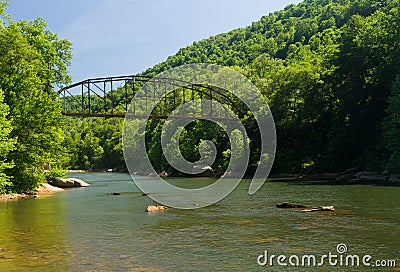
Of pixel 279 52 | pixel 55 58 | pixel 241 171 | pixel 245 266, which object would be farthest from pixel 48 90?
pixel 279 52

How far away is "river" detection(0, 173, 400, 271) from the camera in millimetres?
15734

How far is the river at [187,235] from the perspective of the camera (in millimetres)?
15734

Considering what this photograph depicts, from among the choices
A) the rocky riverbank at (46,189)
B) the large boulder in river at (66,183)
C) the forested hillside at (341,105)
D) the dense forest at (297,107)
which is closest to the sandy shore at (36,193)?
the rocky riverbank at (46,189)

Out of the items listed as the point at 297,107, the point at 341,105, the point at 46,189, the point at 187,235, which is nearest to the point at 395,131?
the point at 341,105

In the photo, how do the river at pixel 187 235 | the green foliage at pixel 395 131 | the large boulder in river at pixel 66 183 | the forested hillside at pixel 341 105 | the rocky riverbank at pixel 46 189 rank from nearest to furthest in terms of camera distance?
1. the river at pixel 187 235
2. the rocky riverbank at pixel 46 189
3. the green foliage at pixel 395 131
4. the large boulder in river at pixel 66 183
5. the forested hillside at pixel 341 105

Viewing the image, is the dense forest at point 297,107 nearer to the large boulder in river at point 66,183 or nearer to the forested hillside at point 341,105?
the forested hillside at point 341,105

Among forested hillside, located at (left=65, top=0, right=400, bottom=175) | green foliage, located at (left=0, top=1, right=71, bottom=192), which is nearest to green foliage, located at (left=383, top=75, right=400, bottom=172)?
forested hillside, located at (left=65, top=0, right=400, bottom=175)

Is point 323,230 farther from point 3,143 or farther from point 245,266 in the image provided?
point 3,143

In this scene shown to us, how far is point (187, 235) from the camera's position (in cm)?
2056

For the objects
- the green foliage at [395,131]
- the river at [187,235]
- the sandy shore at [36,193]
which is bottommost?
the river at [187,235]

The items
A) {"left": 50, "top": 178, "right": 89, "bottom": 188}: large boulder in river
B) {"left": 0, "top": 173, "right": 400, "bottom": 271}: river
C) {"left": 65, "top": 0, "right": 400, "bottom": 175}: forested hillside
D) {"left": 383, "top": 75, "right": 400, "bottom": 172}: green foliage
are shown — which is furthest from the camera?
{"left": 65, "top": 0, "right": 400, "bottom": 175}: forested hillside

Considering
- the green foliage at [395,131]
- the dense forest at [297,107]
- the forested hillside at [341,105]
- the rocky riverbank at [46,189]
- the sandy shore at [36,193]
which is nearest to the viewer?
the sandy shore at [36,193]

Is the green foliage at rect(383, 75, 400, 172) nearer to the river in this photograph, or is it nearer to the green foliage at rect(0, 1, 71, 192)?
the river

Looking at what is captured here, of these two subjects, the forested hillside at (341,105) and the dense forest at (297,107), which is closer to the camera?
the dense forest at (297,107)
